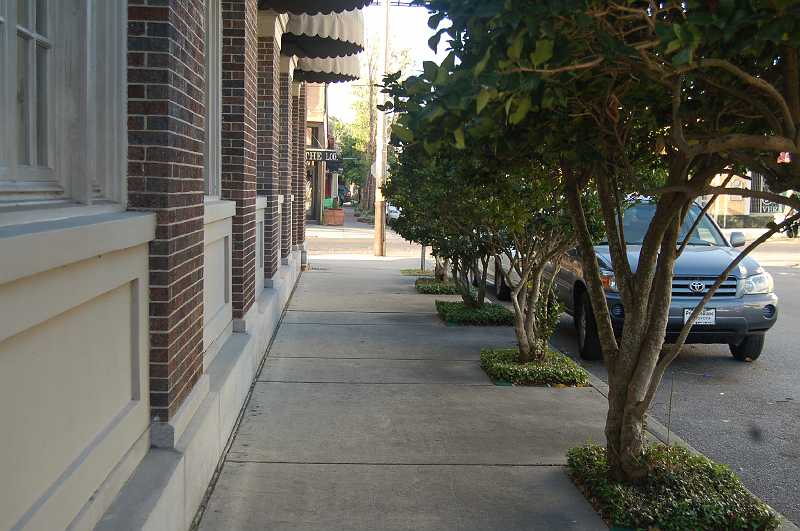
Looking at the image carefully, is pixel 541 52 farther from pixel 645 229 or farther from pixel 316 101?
pixel 316 101

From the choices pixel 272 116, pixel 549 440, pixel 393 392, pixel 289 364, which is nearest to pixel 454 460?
pixel 549 440

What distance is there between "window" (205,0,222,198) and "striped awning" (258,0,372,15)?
3157mm

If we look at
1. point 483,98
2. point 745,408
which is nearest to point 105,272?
point 483,98

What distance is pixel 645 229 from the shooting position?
11453mm

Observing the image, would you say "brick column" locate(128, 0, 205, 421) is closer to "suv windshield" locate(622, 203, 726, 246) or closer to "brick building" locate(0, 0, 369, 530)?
"brick building" locate(0, 0, 369, 530)

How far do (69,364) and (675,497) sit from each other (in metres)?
3.31

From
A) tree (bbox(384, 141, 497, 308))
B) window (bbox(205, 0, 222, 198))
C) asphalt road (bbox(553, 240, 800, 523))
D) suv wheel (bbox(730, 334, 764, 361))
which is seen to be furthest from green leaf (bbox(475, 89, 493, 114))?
suv wheel (bbox(730, 334, 764, 361))

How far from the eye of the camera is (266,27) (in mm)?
11461

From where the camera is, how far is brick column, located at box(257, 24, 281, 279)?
11633 mm

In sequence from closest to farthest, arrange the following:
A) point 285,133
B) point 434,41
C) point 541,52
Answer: point 541,52 < point 434,41 < point 285,133

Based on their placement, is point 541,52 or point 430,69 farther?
point 430,69

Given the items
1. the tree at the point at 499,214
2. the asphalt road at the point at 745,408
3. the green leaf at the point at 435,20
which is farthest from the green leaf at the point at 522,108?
the asphalt road at the point at 745,408

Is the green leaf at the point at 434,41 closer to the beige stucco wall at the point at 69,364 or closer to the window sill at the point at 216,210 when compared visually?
the beige stucco wall at the point at 69,364

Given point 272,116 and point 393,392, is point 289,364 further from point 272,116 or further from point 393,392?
point 272,116
